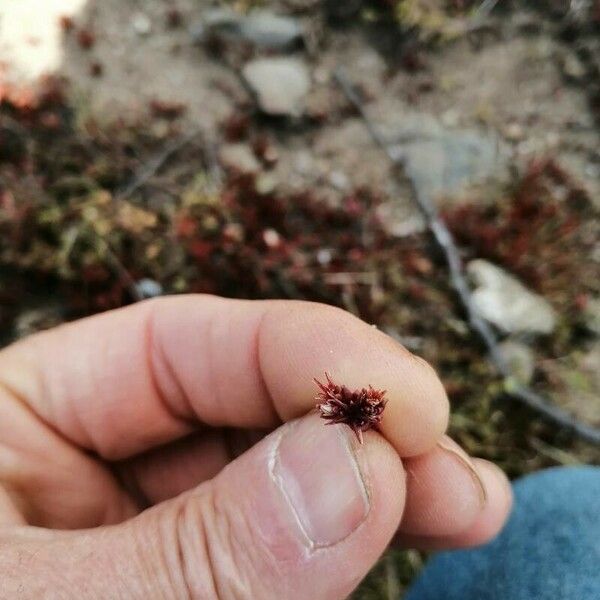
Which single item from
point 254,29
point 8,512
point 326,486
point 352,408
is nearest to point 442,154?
point 254,29

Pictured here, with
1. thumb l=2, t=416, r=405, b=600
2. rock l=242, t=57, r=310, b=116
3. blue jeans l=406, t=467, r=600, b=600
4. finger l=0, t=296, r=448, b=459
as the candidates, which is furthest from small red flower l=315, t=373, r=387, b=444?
rock l=242, t=57, r=310, b=116

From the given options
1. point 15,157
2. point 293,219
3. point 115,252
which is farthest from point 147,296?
point 15,157

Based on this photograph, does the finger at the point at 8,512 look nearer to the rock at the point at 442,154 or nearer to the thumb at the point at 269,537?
the thumb at the point at 269,537

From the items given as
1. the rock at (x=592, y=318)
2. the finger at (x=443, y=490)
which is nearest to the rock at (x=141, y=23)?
the rock at (x=592, y=318)

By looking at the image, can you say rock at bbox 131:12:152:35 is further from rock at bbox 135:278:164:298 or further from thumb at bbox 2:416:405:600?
thumb at bbox 2:416:405:600

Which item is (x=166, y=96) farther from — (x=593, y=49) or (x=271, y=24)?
(x=593, y=49)

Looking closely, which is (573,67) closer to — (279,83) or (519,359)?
(279,83)
